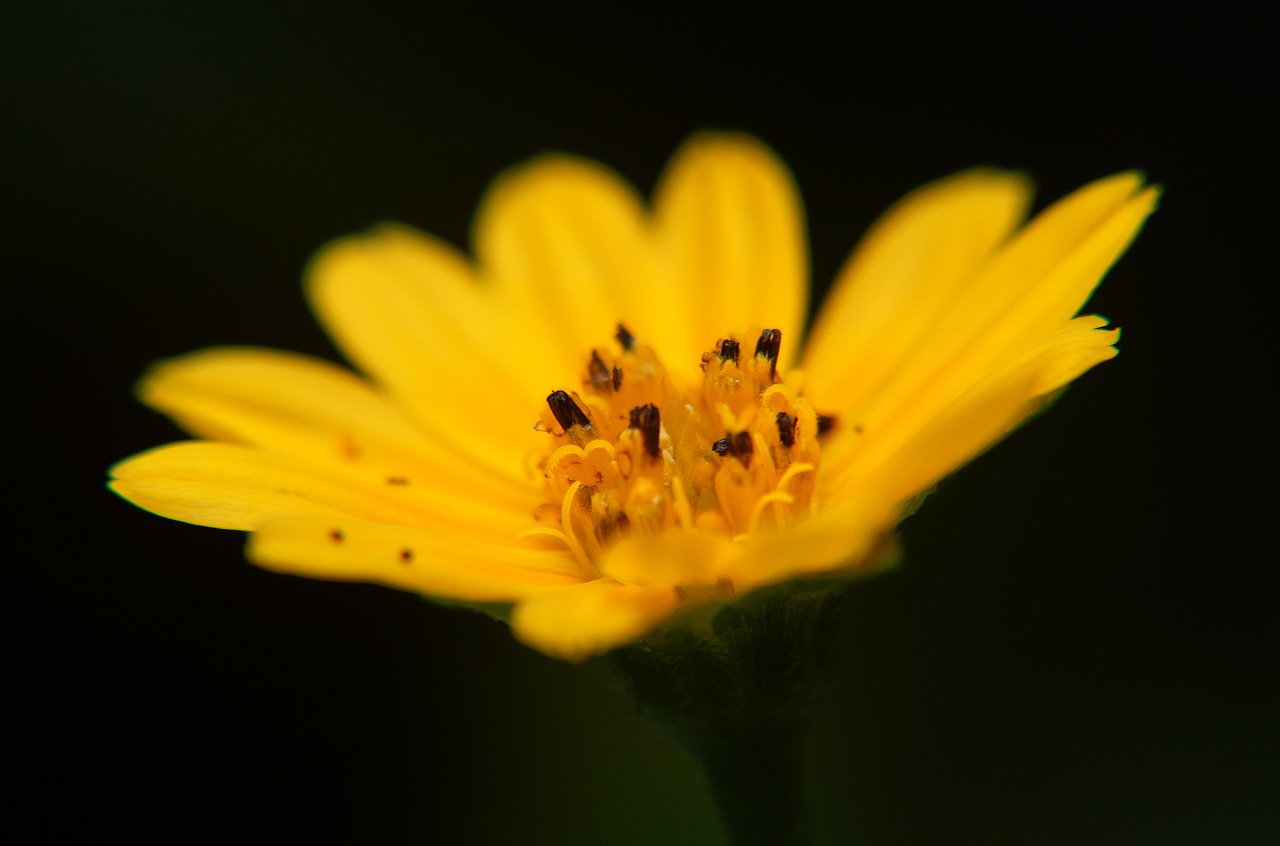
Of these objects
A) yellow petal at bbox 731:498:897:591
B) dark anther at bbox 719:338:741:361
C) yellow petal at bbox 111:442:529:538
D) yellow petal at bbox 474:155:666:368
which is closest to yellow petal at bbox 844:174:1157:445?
dark anther at bbox 719:338:741:361

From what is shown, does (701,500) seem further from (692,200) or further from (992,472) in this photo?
(992,472)

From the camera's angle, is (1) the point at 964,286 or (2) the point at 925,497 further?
(1) the point at 964,286

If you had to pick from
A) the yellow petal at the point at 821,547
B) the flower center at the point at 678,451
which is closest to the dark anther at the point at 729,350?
the flower center at the point at 678,451

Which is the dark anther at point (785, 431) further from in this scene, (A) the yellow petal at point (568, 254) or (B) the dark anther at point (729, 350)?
(A) the yellow petal at point (568, 254)

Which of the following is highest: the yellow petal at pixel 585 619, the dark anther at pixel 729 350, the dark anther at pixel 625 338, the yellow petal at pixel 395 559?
the dark anther at pixel 625 338

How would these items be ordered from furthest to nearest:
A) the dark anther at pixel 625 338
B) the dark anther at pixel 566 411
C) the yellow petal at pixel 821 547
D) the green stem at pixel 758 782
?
the dark anther at pixel 625 338
the dark anther at pixel 566 411
the green stem at pixel 758 782
the yellow petal at pixel 821 547

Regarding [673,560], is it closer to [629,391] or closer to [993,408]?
[993,408]

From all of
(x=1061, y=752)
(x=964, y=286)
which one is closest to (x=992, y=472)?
(x=1061, y=752)
